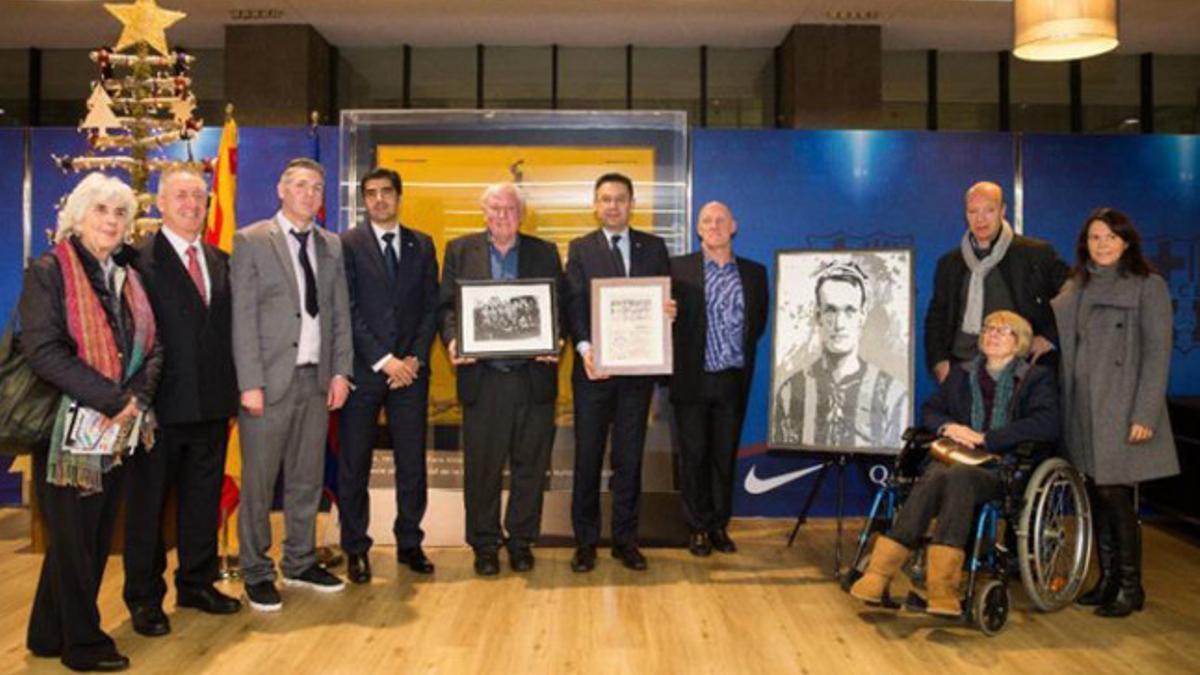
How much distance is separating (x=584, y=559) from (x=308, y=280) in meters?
1.85

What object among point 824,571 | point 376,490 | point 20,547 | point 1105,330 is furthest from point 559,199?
point 20,547

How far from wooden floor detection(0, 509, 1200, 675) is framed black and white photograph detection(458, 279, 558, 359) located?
1082 mm

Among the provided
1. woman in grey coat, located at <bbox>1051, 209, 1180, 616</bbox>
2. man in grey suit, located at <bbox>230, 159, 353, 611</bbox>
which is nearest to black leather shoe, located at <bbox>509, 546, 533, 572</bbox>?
man in grey suit, located at <bbox>230, 159, 353, 611</bbox>

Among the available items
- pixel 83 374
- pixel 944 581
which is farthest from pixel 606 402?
pixel 83 374

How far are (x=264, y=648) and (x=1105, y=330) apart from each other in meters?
3.70

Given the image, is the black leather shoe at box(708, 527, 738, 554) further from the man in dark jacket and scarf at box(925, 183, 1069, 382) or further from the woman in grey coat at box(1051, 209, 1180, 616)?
the woman in grey coat at box(1051, 209, 1180, 616)

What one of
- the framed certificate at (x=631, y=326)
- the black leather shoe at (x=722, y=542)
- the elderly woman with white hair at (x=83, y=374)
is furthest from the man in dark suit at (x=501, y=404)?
the elderly woman with white hair at (x=83, y=374)

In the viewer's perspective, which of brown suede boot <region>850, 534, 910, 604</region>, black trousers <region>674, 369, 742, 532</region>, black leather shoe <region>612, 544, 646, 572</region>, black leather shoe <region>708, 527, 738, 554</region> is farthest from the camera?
Result: black leather shoe <region>708, 527, 738, 554</region>

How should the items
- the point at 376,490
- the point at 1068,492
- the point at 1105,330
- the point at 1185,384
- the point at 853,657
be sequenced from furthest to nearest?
1. the point at 1185,384
2. the point at 376,490
3. the point at 1068,492
4. the point at 1105,330
5. the point at 853,657

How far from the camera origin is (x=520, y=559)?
16.9ft

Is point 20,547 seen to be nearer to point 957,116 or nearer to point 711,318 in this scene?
point 711,318

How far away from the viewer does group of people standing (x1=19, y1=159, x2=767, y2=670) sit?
3705 mm

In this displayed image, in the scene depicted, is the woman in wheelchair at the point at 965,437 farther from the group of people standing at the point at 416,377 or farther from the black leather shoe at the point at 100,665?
the black leather shoe at the point at 100,665

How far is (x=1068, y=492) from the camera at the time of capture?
501 centimetres
